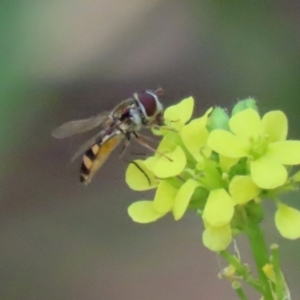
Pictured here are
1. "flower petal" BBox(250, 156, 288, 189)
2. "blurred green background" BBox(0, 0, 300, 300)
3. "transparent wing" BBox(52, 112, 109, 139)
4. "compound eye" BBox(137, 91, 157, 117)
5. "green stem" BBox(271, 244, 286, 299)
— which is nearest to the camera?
"flower petal" BBox(250, 156, 288, 189)

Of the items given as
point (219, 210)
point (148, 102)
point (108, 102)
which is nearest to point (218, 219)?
point (219, 210)

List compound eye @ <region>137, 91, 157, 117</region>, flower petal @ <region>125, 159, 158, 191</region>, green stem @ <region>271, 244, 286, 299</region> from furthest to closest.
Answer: compound eye @ <region>137, 91, 157, 117</region> → flower petal @ <region>125, 159, 158, 191</region> → green stem @ <region>271, 244, 286, 299</region>

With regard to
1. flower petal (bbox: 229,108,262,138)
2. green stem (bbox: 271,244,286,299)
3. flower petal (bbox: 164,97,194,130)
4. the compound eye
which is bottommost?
green stem (bbox: 271,244,286,299)

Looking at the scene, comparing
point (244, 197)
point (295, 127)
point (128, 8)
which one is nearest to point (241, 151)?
point (244, 197)

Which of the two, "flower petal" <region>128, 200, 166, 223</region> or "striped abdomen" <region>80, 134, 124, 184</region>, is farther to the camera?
"striped abdomen" <region>80, 134, 124, 184</region>

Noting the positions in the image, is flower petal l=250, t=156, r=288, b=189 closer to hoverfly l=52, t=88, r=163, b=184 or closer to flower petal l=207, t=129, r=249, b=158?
flower petal l=207, t=129, r=249, b=158

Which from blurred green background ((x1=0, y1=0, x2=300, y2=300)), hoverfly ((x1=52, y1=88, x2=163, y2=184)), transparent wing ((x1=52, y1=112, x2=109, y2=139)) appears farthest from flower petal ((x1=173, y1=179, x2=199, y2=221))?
blurred green background ((x1=0, y1=0, x2=300, y2=300))

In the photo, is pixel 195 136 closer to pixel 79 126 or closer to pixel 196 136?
pixel 196 136

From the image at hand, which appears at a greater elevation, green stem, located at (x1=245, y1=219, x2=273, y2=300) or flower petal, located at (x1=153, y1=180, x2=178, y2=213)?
flower petal, located at (x1=153, y1=180, x2=178, y2=213)
